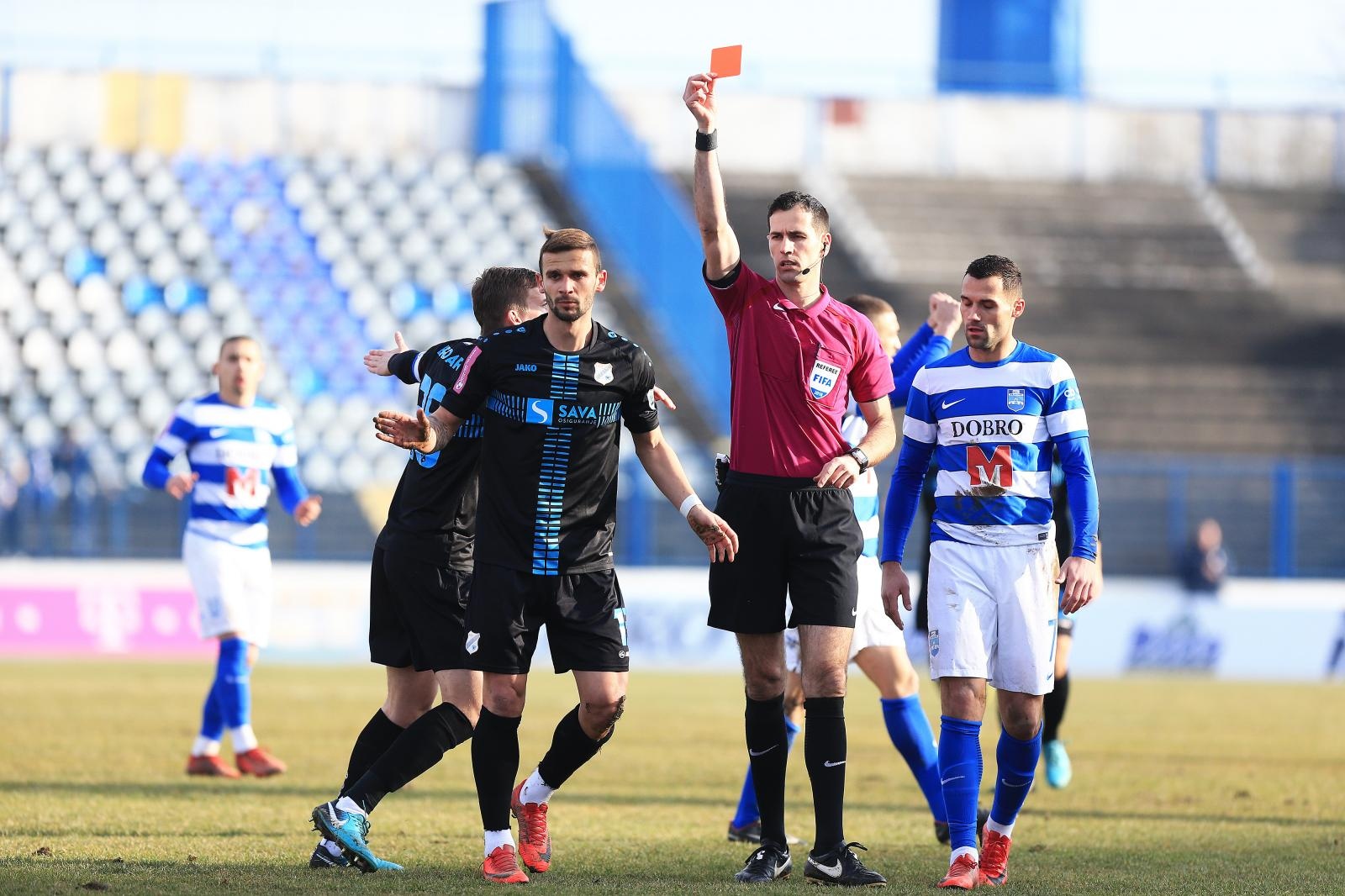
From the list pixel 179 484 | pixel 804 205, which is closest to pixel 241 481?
pixel 179 484

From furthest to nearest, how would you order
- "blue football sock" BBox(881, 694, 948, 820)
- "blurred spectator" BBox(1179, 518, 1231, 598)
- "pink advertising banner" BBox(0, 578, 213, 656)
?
"blurred spectator" BBox(1179, 518, 1231, 598), "pink advertising banner" BBox(0, 578, 213, 656), "blue football sock" BBox(881, 694, 948, 820)

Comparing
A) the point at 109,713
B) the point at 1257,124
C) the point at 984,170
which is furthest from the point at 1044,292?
the point at 109,713

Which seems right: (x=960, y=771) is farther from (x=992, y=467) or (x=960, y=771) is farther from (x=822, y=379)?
(x=822, y=379)

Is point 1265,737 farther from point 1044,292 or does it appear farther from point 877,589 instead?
point 1044,292

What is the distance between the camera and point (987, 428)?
257 inches

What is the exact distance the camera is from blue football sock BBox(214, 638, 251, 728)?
9.70m

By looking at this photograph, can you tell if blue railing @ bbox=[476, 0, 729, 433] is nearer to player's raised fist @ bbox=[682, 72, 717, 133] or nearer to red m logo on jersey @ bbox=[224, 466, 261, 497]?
red m logo on jersey @ bbox=[224, 466, 261, 497]

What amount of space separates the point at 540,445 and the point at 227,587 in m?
4.18

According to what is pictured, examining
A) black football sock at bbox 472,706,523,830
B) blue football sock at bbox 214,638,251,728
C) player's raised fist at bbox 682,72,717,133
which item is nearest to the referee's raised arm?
player's raised fist at bbox 682,72,717,133

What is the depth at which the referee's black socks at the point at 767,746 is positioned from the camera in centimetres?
649

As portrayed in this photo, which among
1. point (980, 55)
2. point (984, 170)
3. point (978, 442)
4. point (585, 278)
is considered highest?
point (980, 55)

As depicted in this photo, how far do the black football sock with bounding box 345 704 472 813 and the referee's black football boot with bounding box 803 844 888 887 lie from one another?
1.27 metres

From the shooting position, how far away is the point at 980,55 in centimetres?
3794

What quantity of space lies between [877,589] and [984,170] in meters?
25.4
